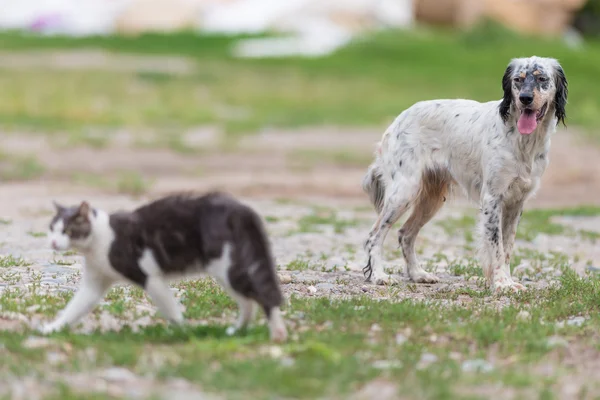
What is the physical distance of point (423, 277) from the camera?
969 cm

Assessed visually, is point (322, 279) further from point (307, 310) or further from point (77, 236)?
point (77, 236)

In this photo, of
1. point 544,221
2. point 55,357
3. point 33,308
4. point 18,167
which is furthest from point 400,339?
point 18,167

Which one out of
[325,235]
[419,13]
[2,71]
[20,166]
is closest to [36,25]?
[2,71]

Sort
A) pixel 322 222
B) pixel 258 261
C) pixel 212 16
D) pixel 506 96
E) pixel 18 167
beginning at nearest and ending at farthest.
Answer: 1. pixel 258 261
2. pixel 506 96
3. pixel 322 222
4. pixel 18 167
5. pixel 212 16

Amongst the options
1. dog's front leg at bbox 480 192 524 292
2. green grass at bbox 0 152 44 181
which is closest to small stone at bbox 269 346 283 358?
dog's front leg at bbox 480 192 524 292

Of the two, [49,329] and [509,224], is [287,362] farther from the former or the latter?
[509,224]

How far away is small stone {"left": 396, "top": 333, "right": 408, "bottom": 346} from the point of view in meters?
6.73

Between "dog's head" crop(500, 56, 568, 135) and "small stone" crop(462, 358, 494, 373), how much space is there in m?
3.05

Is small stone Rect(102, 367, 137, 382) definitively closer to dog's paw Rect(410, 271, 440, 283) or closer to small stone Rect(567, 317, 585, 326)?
small stone Rect(567, 317, 585, 326)

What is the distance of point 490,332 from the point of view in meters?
6.89

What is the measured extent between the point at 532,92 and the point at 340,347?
332 cm

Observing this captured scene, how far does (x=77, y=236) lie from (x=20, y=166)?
40.2ft

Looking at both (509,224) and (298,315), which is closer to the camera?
(298,315)

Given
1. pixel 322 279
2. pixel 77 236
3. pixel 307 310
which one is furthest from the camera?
pixel 322 279
